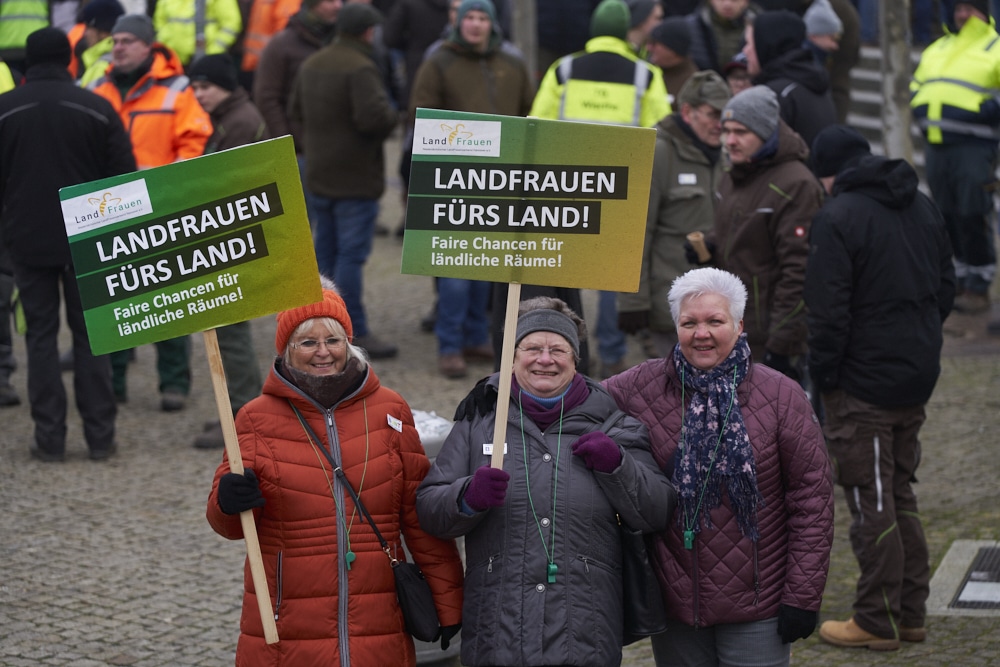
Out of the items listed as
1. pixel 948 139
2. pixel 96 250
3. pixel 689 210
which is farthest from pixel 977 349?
pixel 96 250

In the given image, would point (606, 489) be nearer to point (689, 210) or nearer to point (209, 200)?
point (209, 200)

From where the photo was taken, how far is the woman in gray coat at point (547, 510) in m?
4.44

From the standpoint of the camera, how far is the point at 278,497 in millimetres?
4598

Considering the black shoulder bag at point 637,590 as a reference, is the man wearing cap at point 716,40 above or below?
above

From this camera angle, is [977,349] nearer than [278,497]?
No

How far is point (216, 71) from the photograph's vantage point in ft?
32.0

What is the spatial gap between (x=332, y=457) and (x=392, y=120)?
6.32 metres

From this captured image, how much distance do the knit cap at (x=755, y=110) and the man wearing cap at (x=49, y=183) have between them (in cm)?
382

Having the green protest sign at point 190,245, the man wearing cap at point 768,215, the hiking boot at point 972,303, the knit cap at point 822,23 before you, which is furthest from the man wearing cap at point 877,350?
the hiking boot at point 972,303

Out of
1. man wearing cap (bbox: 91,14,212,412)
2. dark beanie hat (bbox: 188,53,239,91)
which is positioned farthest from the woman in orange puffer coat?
dark beanie hat (bbox: 188,53,239,91)

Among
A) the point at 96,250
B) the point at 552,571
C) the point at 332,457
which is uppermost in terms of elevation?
the point at 96,250

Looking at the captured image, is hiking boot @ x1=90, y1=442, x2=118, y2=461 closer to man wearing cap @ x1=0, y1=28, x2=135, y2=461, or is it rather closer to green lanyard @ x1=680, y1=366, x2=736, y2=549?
man wearing cap @ x1=0, y1=28, x2=135, y2=461

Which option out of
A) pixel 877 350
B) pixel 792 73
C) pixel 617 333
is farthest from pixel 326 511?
pixel 617 333

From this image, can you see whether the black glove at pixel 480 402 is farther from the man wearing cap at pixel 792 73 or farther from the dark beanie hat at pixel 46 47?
the dark beanie hat at pixel 46 47
